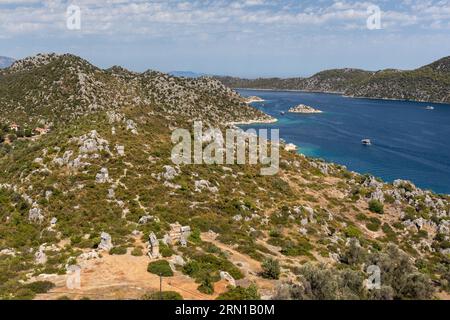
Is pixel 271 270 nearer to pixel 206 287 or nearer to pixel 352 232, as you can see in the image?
pixel 206 287

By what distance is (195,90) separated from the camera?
19662 centimetres

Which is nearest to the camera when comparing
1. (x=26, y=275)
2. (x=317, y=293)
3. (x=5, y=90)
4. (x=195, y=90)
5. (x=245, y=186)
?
(x=317, y=293)

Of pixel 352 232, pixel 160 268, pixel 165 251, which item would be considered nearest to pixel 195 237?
pixel 165 251

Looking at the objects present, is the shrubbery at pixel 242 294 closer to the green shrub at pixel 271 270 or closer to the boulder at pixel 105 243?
the green shrub at pixel 271 270

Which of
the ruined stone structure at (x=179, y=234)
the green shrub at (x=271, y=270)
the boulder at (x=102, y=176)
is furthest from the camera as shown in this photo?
the boulder at (x=102, y=176)

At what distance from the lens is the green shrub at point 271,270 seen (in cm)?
2894

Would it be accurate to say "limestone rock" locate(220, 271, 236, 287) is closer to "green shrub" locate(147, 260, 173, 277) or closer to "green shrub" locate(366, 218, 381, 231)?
"green shrub" locate(147, 260, 173, 277)

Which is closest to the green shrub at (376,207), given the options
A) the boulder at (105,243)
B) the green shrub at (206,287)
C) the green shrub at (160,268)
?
the green shrub at (206,287)

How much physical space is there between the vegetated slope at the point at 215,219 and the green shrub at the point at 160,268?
98cm

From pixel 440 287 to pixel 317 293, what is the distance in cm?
1996

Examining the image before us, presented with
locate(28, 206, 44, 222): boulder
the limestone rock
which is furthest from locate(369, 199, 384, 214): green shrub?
locate(28, 206, 44, 222): boulder
